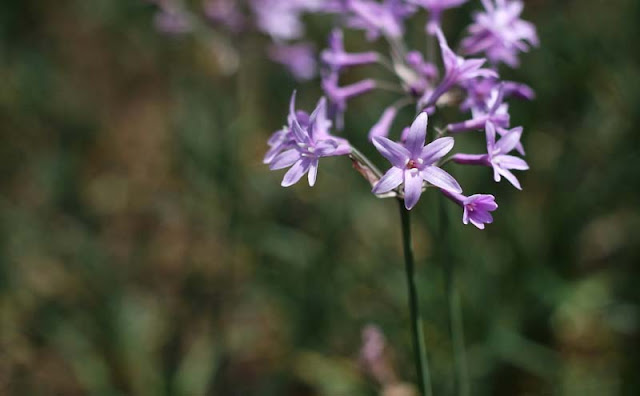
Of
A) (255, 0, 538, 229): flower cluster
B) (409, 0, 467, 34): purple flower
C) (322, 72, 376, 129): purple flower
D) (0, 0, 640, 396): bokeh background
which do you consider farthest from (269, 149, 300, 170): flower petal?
(0, 0, 640, 396): bokeh background

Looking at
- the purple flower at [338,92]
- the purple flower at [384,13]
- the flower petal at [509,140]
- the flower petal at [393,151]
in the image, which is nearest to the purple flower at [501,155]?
the flower petal at [509,140]

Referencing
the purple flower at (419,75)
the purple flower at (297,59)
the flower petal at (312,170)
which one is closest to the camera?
the flower petal at (312,170)

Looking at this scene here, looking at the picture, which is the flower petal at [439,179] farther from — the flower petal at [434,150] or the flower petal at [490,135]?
the flower petal at [490,135]

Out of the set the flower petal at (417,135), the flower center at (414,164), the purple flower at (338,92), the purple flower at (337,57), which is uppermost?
the purple flower at (337,57)

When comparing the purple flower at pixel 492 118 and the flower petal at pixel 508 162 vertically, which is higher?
the purple flower at pixel 492 118

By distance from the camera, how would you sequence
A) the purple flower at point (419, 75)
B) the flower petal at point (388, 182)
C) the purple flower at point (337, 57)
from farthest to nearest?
the purple flower at point (337, 57), the purple flower at point (419, 75), the flower petal at point (388, 182)

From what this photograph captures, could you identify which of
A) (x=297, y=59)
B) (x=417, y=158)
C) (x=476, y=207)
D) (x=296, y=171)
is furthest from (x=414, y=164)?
(x=297, y=59)

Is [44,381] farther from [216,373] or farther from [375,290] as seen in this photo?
[375,290]
